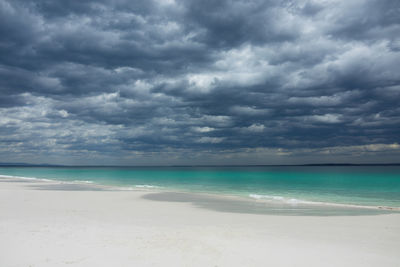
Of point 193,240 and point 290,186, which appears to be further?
point 290,186

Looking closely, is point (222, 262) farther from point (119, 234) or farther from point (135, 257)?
point (119, 234)

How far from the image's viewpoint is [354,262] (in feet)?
28.3

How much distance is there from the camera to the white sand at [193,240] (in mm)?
8477

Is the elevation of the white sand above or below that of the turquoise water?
above

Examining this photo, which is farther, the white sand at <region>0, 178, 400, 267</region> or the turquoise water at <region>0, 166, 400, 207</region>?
the turquoise water at <region>0, 166, 400, 207</region>

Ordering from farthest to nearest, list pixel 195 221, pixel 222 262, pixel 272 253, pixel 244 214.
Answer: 1. pixel 244 214
2. pixel 195 221
3. pixel 272 253
4. pixel 222 262

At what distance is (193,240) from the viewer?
1058 cm

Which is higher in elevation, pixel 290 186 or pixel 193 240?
pixel 193 240

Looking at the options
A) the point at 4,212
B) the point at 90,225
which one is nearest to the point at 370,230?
the point at 90,225

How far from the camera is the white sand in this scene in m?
8.48

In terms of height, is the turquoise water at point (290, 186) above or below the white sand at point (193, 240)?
below

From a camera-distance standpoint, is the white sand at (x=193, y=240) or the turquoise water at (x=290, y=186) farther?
the turquoise water at (x=290, y=186)

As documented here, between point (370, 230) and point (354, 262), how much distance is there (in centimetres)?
554

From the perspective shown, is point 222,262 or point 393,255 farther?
point 393,255
